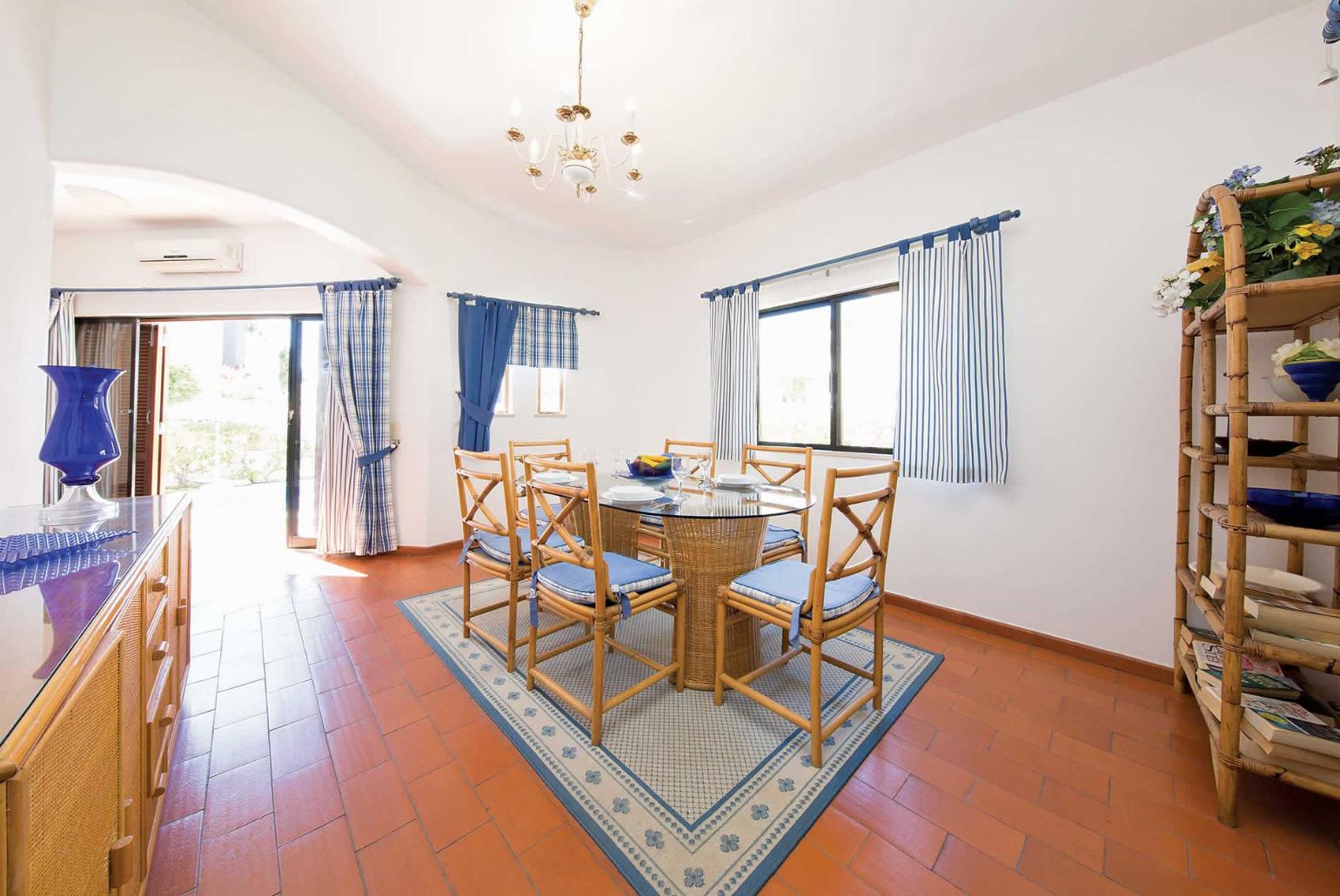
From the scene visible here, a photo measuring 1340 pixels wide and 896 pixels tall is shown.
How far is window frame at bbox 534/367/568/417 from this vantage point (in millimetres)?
4188

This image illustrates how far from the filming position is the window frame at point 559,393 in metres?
4.19

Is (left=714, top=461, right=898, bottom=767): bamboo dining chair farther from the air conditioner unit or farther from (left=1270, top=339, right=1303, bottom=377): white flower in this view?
the air conditioner unit

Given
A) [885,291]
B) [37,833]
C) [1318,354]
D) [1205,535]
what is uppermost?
[885,291]

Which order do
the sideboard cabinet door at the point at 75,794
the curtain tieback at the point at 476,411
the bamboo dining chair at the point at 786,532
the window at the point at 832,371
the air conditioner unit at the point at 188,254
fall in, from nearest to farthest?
the sideboard cabinet door at the point at 75,794 → the bamboo dining chair at the point at 786,532 → the window at the point at 832,371 → the air conditioner unit at the point at 188,254 → the curtain tieback at the point at 476,411

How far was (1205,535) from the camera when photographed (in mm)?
1749

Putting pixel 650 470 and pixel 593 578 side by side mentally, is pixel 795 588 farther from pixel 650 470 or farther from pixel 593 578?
pixel 650 470

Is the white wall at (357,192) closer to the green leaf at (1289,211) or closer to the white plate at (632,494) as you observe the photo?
the white plate at (632,494)

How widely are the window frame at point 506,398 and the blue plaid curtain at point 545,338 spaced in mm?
132

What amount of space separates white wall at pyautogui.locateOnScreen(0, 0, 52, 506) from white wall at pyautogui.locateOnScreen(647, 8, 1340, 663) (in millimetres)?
3758

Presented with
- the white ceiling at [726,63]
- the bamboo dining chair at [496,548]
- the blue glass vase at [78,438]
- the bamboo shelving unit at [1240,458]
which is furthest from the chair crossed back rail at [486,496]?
the bamboo shelving unit at [1240,458]

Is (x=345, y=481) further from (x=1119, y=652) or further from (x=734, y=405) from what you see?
(x=1119, y=652)

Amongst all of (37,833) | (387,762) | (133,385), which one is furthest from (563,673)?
(133,385)

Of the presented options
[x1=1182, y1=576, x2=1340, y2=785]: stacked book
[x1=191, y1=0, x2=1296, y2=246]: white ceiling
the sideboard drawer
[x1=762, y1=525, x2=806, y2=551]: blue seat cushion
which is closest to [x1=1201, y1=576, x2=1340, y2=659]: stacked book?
[x1=1182, y1=576, x2=1340, y2=785]: stacked book

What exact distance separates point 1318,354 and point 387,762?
304cm
